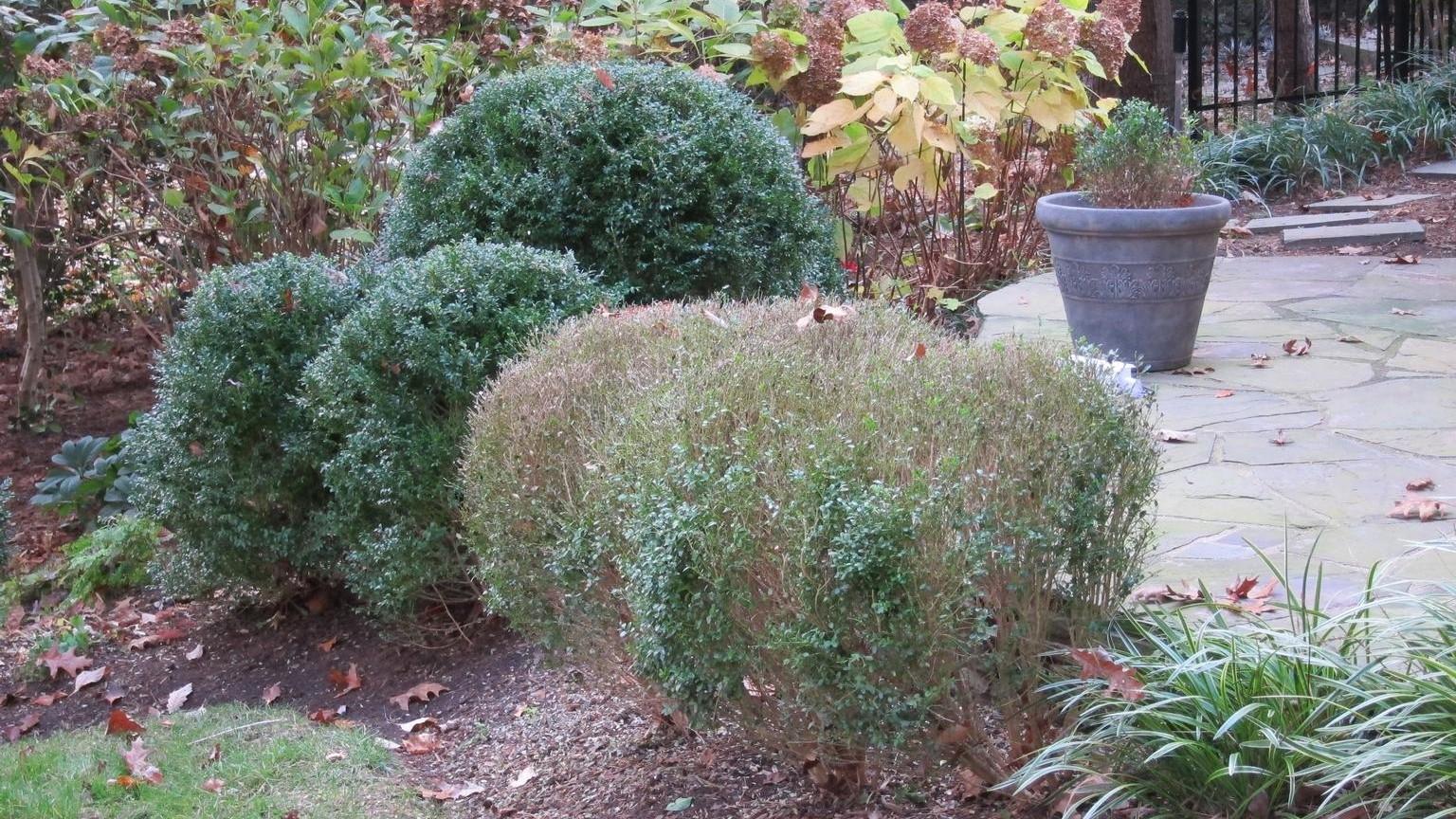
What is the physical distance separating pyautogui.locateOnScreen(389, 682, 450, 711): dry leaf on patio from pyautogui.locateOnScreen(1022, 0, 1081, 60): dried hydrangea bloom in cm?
393

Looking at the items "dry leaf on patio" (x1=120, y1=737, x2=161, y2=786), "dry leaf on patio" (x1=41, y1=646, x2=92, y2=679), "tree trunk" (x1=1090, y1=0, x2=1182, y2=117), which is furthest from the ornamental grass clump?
"tree trunk" (x1=1090, y1=0, x2=1182, y2=117)

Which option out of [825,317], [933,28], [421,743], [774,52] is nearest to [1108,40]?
[933,28]

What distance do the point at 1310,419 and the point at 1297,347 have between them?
1059 mm

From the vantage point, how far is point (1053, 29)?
6367 mm

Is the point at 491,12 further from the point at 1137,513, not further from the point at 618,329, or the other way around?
the point at 1137,513

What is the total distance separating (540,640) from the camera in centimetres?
365

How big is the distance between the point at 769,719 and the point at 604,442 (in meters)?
0.73

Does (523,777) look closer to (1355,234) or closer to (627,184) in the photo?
(627,184)

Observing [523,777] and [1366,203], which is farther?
[1366,203]

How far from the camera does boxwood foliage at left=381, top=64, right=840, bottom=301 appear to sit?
17.5 ft

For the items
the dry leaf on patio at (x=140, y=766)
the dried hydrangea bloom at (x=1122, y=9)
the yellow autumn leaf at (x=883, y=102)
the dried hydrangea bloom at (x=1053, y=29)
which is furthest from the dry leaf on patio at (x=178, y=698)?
the dried hydrangea bloom at (x=1122, y=9)

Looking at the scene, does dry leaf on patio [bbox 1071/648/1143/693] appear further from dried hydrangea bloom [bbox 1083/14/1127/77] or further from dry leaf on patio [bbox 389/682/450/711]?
dried hydrangea bloom [bbox 1083/14/1127/77]

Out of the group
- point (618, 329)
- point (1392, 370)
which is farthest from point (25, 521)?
point (1392, 370)

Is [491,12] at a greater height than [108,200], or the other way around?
[491,12]
